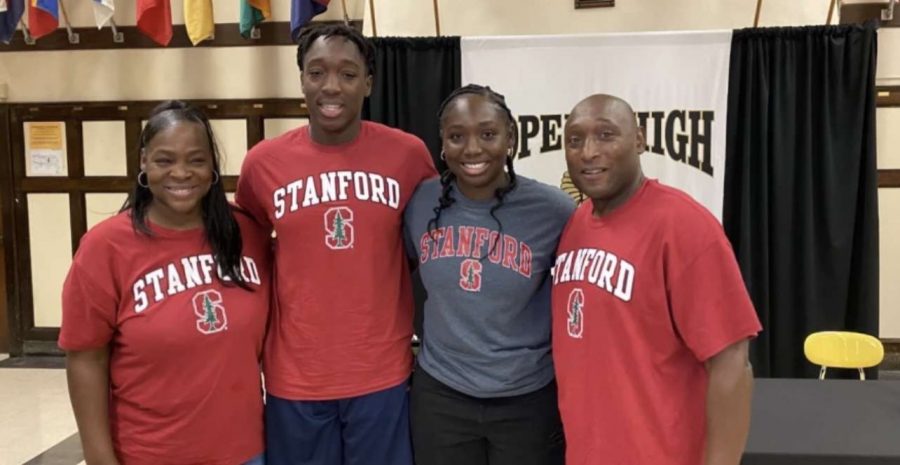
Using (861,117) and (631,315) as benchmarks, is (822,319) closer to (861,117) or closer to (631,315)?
(861,117)

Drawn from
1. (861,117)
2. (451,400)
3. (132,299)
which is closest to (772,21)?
(861,117)

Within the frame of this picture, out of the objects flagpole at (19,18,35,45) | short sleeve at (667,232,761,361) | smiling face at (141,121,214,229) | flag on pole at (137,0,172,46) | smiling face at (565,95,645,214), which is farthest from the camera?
flagpole at (19,18,35,45)

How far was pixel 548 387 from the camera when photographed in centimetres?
182

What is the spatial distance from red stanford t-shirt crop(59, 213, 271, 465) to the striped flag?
4.18 meters

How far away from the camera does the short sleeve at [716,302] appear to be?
1.41m

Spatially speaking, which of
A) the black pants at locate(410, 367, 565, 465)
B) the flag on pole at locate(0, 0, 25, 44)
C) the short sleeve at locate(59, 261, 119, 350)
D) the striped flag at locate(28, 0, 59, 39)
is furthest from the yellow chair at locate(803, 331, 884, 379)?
the flag on pole at locate(0, 0, 25, 44)

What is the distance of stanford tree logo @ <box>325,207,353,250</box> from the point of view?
195cm

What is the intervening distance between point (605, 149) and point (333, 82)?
2.62 feet

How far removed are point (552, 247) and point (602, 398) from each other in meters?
0.42

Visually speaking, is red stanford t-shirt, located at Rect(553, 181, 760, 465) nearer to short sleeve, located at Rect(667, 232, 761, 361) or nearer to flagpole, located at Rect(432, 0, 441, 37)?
short sleeve, located at Rect(667, 232, 761, 361)

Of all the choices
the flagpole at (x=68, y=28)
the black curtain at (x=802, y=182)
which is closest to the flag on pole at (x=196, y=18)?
the flagpole at (x=68, y=28)

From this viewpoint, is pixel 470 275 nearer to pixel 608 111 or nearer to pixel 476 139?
pixel 476 139

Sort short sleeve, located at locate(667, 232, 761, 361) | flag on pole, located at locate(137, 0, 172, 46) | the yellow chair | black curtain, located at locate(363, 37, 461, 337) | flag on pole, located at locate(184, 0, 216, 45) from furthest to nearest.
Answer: flag on pole, located at locate(184, 0, 216, 45) → flag on pole, located at locate(137, 0, 172, 46) → black curtain, located at locate(363, 37, 461, 337) → the yellow chair → short sleeve, located at locate(667, 232, 761, 361)

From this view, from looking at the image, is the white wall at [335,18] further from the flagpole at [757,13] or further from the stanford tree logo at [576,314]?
the stanford tree logo at [576,314]
